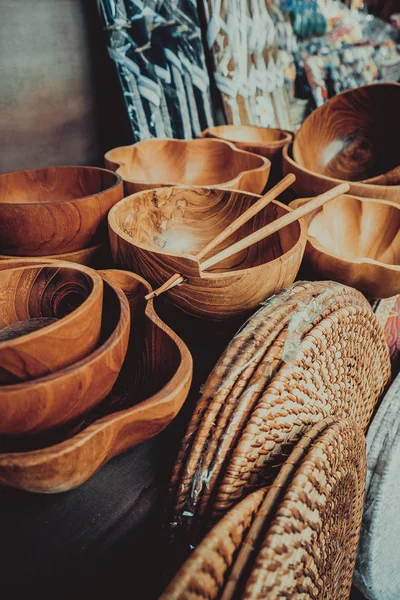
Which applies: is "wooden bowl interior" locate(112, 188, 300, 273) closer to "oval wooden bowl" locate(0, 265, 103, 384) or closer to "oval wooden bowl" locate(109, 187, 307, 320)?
"oval wooden bowl" locate(109, 187, 307, 320)

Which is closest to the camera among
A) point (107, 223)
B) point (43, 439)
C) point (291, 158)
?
point (43, 439)

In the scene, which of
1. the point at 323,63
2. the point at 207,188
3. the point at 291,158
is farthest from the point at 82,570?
the point at 323,63

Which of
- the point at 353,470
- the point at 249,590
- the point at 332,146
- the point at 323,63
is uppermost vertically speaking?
the point at 323,63

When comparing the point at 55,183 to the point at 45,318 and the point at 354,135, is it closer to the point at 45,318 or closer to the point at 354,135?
the point at 45,318

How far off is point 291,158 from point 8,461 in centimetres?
105

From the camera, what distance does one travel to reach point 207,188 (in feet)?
2.85

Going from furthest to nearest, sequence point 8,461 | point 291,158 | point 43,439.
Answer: point 291,158, point 43,439, point 8,461

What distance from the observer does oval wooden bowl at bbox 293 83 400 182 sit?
3.99 ft

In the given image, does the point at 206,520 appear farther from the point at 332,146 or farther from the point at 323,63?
the point at 323,63

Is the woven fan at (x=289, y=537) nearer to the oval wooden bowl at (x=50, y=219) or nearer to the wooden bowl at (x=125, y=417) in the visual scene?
the wooden bowl at (x=125, y=417)

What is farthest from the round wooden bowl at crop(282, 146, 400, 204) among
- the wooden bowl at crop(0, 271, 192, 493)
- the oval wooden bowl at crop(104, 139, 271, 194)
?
the wooden bowl at crop(0, 271, 192, 493)

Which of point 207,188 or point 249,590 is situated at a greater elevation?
point 207,188

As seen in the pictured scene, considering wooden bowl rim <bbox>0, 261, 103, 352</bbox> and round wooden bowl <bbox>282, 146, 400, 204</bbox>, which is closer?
wooden bowl rim <bbox>0, 261, 103, 352</bbox>

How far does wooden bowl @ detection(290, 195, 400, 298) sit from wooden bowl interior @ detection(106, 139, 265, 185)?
29cm
